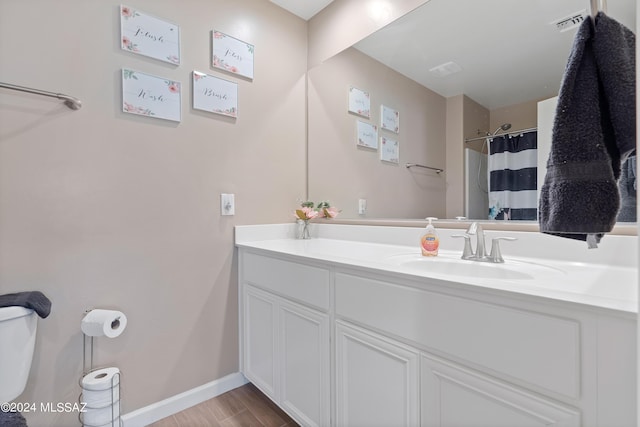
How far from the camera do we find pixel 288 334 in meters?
1.33

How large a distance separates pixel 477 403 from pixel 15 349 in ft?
4.66

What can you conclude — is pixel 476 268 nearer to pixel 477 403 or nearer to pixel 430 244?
pixel 430 244

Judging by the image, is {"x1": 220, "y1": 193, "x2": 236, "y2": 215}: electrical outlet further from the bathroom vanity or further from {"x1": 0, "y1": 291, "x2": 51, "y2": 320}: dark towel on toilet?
{"x1": 0, "y1": 291, "x2": 51, "y2": 320}: dark towel on toilet

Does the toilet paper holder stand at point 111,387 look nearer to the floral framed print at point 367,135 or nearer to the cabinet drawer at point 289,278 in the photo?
the cabinet drawer at point 289,278

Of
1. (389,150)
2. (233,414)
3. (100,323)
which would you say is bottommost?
(233,414)

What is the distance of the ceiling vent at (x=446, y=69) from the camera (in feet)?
4.64

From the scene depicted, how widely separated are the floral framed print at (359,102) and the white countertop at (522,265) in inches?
27.8

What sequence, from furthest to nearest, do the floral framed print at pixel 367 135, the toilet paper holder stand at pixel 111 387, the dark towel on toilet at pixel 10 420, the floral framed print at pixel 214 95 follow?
the floral framed print at pixel 367 135
the floral framed print at pixel 214 95
the toilet paper holder stand at pixel 111 387
the dark towel on toilet at pixel 10 420

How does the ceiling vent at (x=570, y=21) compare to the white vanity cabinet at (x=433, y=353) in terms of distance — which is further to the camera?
the ceiling vent at (x=570, y=21)

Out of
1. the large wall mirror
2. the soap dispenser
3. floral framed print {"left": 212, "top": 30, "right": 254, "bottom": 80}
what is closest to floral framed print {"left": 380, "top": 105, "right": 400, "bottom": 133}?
the large wall mirror

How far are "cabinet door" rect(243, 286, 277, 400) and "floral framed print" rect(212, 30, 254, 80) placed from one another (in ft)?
3.88

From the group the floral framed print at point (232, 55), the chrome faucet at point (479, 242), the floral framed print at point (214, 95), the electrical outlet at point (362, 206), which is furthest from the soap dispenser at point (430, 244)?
the floral framed print at point (232, 55)

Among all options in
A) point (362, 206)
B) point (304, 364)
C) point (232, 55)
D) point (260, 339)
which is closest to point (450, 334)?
point (304, 364)

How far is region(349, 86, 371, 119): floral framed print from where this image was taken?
5.99ft
